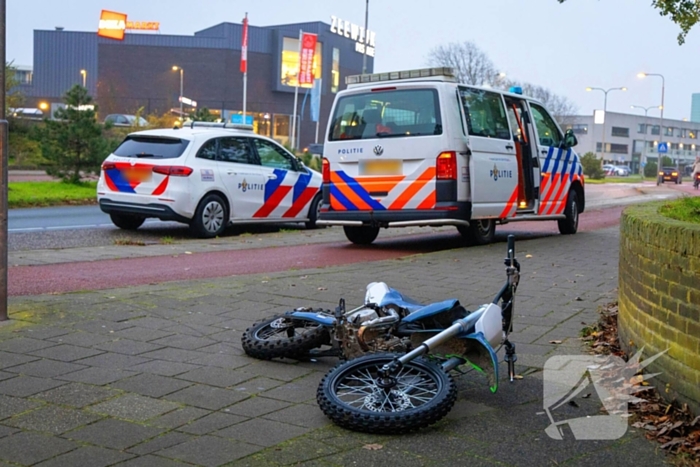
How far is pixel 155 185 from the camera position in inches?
501

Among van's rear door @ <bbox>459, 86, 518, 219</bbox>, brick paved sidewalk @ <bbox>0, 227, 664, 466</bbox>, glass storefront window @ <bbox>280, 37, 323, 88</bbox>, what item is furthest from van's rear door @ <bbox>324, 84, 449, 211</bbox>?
glass storefront window @ <bbox>280, 37, 323, 88</bbox>

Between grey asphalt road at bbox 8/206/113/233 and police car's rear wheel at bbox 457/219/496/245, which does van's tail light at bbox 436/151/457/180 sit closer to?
police car's rear wheel at bbox 457/219/496/245

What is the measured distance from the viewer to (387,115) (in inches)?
435

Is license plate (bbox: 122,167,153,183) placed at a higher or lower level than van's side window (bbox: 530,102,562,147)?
lower

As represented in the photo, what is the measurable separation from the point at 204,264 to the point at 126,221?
4.45 m

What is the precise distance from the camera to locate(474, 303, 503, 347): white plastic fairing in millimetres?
4291

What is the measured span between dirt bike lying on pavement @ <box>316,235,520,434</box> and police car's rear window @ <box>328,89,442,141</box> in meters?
6.50

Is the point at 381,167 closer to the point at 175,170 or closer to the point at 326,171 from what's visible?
the point at 326,171

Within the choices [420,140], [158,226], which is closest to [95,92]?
[158,226]

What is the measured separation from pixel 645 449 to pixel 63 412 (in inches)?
107

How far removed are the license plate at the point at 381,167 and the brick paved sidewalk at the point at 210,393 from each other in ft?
11.2

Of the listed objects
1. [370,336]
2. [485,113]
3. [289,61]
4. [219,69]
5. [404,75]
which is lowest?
[370,336]

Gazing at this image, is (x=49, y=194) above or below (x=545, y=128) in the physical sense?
below

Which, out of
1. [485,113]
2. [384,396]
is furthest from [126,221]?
[384,396]
